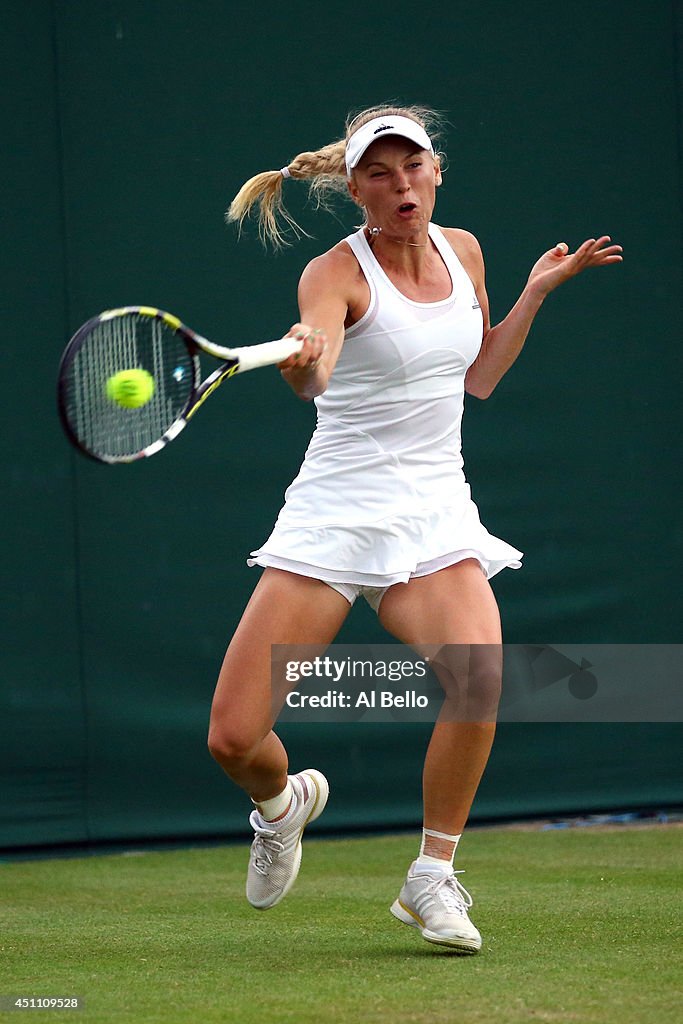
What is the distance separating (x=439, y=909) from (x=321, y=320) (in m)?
1.08

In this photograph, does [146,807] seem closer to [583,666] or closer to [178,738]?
[178,738]

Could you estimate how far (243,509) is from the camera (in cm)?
502

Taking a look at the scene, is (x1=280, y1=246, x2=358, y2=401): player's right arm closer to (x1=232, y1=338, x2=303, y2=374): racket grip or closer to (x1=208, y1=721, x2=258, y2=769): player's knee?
(x1=232, y1=338, x2=303, y2=374): racket grip

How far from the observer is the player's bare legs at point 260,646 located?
9.78ft

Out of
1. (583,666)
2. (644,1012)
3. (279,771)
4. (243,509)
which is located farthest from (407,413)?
(583,666)

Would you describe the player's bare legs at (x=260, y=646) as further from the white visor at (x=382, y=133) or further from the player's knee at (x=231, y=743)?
the white visor at (x=382, y=133)

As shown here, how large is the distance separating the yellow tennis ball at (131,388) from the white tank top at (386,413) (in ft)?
1.58

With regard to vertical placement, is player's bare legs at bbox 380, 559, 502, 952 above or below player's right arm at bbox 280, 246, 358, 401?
below

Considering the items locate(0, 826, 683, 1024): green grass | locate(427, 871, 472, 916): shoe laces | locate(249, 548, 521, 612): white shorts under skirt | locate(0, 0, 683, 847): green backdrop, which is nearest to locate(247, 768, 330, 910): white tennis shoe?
locate(0, 826, 683, 1024): green grass

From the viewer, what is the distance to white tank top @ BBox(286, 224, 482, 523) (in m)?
3.04

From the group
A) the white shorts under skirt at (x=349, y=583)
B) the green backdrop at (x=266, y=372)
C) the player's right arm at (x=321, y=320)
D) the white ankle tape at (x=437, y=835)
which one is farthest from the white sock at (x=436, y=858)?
the green backdrop at (x=266, y=372)

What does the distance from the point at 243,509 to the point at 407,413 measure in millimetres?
2001

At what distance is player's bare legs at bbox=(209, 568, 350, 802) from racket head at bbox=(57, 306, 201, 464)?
430 mm

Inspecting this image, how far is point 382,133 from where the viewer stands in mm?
3008
